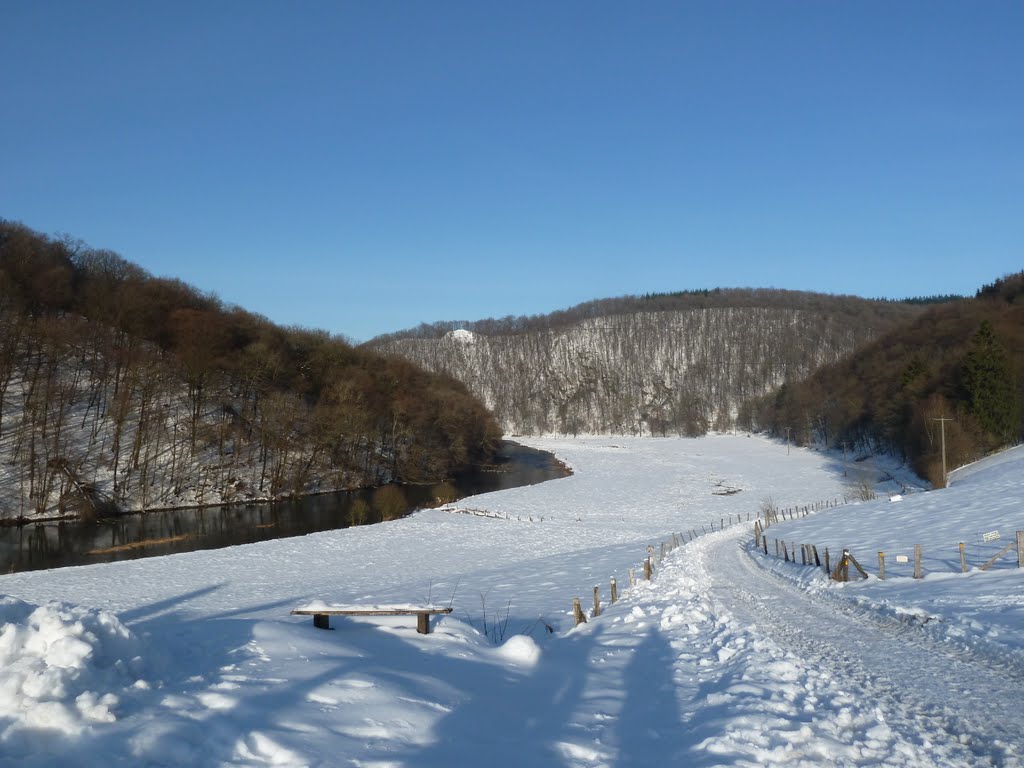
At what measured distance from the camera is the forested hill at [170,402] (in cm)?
4825

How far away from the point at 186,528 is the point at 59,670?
39652 mm

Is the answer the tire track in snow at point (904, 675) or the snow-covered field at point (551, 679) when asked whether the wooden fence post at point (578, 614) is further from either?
the tire track in snow at point (904, 675)

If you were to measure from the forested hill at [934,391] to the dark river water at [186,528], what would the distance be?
37991 mm

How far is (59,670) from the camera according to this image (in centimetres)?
516

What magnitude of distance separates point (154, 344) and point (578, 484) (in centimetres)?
4221

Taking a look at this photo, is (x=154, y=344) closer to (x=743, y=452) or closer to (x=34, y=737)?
(x=34, y=737)

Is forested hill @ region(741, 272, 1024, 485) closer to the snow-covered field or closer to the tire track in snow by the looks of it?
the tire track in snow

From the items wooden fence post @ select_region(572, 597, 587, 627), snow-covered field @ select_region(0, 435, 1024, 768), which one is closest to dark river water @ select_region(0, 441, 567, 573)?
Result: snow-covered field @ select_region(0, 435, 1024, 768)

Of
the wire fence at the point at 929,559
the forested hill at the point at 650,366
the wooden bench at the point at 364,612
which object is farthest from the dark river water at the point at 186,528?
the forested hill at the point at 650,366

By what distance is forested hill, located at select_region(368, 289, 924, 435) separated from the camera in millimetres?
167125

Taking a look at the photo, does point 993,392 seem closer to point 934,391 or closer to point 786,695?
point 934,391

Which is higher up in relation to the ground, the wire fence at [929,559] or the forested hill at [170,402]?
the forested hill at [170,402]

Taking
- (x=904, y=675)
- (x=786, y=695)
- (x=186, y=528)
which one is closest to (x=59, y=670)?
(x=786, y=695)

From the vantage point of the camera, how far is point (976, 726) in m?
6.85
